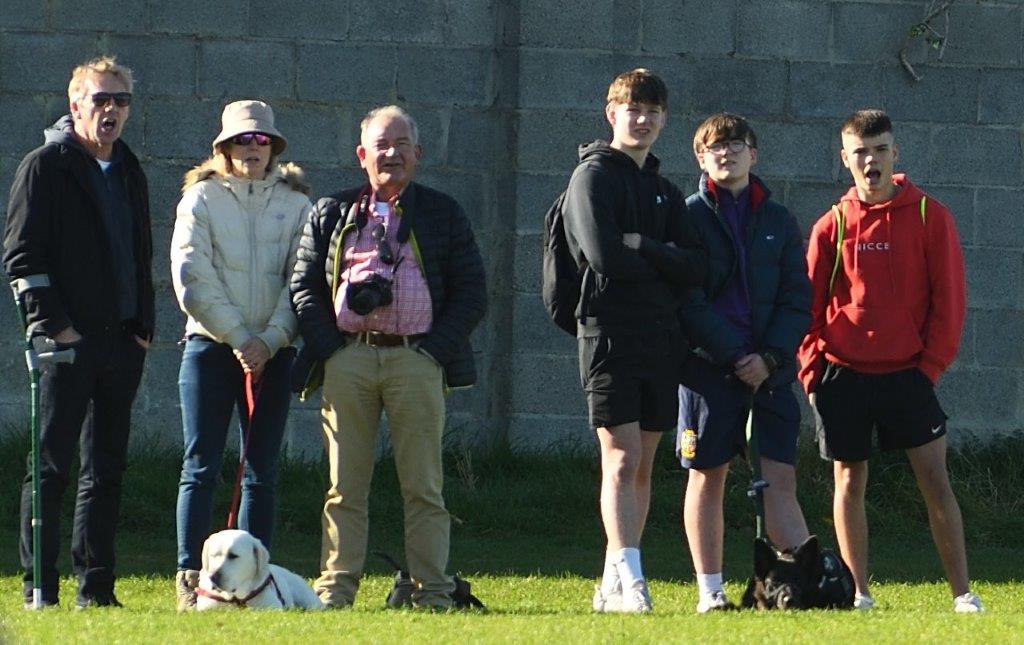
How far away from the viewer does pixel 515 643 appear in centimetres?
560

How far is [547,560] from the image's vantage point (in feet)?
29.3

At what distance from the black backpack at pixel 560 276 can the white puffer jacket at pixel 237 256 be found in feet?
3.13

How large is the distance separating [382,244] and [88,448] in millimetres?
1328

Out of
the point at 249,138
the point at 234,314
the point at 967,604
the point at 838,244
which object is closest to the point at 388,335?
the point at 234,314

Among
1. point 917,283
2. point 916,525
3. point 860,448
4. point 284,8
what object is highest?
point 284,8

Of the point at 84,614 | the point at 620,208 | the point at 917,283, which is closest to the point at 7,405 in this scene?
the point at 84,614

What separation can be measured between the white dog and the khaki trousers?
34cm

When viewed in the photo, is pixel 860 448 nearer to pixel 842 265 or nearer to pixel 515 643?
pixel 842 265

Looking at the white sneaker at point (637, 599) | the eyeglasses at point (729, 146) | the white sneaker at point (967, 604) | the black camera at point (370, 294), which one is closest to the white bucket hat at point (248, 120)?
the black camera at point (370, 294)

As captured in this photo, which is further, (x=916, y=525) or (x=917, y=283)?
(x=916, y=525)

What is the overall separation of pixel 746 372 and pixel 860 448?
2.25 ft

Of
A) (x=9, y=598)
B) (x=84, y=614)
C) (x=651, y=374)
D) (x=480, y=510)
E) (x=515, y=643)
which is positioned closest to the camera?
(x=515, y=643)

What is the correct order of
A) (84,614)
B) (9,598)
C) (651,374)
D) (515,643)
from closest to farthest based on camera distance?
(515,643)
(84,614)
(651,374)
(9,598)

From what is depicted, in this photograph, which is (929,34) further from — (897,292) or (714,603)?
(714,603)
